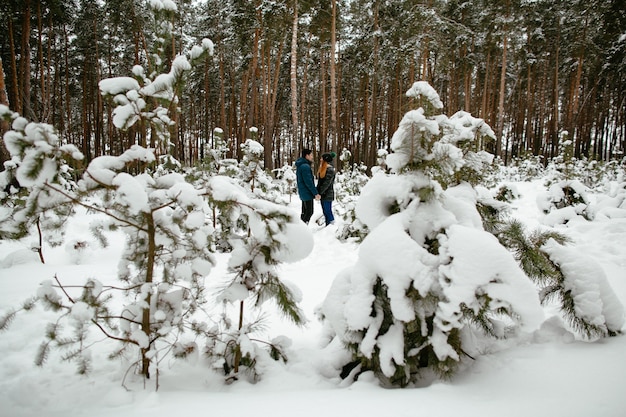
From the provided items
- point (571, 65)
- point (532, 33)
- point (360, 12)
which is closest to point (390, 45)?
point (360, 12)

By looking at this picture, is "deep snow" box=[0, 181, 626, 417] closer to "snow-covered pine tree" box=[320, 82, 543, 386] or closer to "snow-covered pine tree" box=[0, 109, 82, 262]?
"snow-covered pine tree" box=[320, 82, 543, 386]

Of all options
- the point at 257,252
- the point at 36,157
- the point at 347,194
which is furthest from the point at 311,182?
the point at 36,157

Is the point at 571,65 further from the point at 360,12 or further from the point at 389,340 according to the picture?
the point at 389,340

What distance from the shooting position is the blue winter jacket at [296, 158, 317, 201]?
6.94 meters

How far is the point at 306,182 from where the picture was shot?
6.98 metres

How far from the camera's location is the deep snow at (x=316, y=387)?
1.52 m

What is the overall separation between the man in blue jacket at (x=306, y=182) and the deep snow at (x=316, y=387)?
4.51 meters

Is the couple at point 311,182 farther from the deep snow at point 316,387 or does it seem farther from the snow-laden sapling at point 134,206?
the snow-laden sapling at point 134,206

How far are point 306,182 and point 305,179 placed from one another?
78 millimetres

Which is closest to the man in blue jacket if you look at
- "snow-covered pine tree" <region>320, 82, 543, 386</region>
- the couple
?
the couple

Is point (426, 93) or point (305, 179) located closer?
point (426, 93)

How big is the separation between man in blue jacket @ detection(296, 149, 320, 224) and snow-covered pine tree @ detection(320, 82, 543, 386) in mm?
4738

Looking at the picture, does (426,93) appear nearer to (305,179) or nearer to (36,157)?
(36,157)

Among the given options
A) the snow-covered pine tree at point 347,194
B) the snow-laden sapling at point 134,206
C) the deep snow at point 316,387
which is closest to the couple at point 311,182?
the snow-covered pine tree at point 347,194
